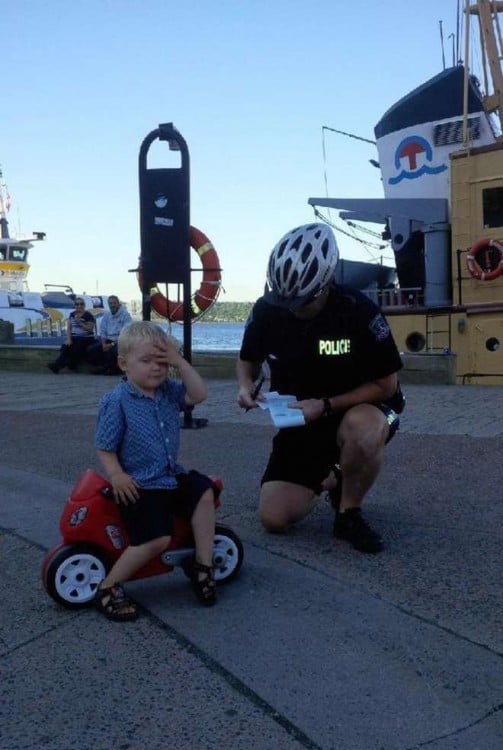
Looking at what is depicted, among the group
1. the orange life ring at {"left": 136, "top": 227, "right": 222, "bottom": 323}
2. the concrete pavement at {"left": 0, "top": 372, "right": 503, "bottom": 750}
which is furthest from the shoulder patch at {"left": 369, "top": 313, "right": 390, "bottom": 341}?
the orange life ring at {"left": 136, "top": 227, "right": 222, "bottom": 323}

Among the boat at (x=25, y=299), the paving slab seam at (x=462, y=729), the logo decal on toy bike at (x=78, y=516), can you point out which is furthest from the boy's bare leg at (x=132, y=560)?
the boat at (x=25, y=299)

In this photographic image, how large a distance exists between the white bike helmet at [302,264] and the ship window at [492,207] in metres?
11.4

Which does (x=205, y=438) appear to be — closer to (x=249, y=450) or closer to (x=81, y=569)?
(x=249, y=450)

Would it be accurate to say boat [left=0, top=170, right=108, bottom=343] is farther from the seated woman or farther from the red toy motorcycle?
the red toy motorcycle

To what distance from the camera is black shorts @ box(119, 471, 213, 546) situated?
10.2ft

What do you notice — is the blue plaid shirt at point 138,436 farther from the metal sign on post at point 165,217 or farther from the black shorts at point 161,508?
the metal sign on post at point 165,217

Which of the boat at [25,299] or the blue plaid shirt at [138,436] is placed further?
the boat at [25,299]

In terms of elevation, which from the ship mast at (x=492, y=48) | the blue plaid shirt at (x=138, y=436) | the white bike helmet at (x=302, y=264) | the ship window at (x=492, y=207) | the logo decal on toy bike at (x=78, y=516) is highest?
the ship mast at (x=492, y=48)

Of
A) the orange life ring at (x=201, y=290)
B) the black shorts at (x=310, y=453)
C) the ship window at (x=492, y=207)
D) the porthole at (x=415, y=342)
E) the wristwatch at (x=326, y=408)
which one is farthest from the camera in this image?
the porthole at (x=415, y=342)

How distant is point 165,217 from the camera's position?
7.82 m

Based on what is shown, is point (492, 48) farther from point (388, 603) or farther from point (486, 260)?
point (388, 603)

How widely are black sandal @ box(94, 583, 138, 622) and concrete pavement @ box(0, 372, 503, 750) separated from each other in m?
0.05

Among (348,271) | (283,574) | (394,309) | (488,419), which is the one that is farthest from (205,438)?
(348,271)

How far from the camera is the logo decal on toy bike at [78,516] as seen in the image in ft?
10.3
